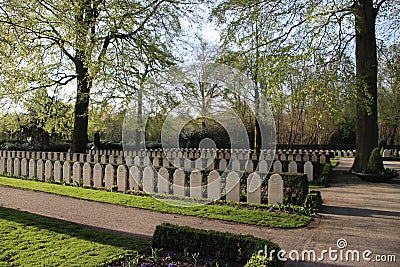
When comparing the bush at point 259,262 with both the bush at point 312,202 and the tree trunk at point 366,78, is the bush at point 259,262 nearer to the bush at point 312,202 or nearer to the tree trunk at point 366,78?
Answer: the bush at point 312,202

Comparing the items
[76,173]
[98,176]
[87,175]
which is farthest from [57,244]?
[76,173]

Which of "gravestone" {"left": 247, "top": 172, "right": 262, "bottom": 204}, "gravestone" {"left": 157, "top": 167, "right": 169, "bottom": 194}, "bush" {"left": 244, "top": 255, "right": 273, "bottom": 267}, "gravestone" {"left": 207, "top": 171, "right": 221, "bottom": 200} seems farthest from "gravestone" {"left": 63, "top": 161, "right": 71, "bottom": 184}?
"bush" {"left": 244, "top": 255, "right": 273, "bottom": 267}

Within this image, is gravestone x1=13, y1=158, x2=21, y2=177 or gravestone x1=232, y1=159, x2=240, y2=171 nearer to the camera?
gravestone x1=232, y1=159, x2=240, y2=171

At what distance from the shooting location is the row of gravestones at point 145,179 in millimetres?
7914

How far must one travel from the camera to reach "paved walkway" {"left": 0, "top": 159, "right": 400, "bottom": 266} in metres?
4.99

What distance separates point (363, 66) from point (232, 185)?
26.1 ft

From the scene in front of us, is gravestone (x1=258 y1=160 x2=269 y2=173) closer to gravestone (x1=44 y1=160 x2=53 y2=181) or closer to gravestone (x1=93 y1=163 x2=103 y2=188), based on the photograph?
gravestone (x1=93 y1=163 x2=103 y2=188)

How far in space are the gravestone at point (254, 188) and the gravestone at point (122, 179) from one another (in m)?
3.55

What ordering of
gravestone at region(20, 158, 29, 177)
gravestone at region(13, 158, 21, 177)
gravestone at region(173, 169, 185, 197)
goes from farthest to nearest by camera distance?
gravestone at region(13, 158, 21, 177) < gravestone at region(20, 158, 29, 177) < gravestone at region(173, 169, 185, 197)

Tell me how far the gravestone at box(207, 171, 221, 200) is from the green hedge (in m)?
3.45

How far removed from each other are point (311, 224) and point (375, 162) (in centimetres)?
761

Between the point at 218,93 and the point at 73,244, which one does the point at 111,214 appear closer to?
the point at 73,244

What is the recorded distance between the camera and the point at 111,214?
690cm

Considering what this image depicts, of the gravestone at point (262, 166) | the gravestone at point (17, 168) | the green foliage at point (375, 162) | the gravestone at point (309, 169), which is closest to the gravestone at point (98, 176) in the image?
the gravestone at point (17, 168)
